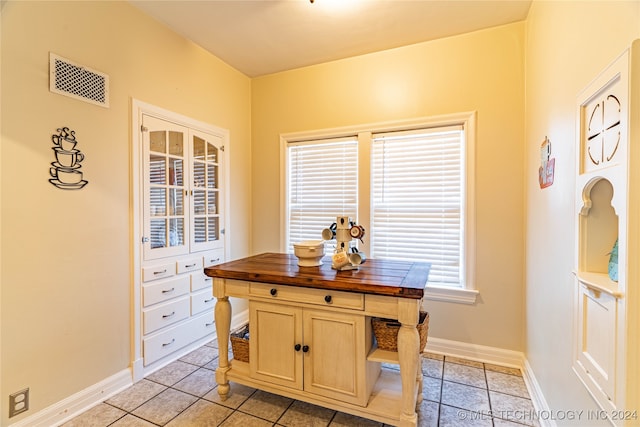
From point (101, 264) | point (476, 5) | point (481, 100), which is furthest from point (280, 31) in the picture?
point (101, 264)

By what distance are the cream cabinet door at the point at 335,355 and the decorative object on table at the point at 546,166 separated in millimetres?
1361

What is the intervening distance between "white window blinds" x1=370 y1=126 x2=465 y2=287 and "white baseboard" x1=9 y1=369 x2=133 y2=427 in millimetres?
2279

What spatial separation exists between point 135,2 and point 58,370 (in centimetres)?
257

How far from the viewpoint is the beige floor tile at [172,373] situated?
88.3 inches

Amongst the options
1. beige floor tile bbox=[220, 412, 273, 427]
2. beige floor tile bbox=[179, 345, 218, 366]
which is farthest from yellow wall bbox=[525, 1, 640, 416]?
beige floor tile bbox=[179, 345, 218, 366]

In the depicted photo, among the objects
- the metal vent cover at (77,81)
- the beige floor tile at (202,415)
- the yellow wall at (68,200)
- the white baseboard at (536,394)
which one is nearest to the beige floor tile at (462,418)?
the white baseboard at (536,394)

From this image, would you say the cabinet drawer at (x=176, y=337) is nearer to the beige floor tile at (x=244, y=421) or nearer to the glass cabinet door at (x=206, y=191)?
the glass cabinet door at (x=206, y=191)

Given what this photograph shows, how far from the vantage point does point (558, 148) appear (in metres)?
1.58

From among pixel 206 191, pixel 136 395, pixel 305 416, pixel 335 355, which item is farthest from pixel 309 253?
pixel 136 395

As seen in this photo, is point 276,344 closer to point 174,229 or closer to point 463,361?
point 174,229

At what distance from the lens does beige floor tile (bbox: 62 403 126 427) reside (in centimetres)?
178

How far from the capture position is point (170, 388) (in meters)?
2.14

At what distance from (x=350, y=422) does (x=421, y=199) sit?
186cm

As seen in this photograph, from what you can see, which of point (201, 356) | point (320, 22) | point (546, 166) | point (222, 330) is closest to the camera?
point (546, 166)
